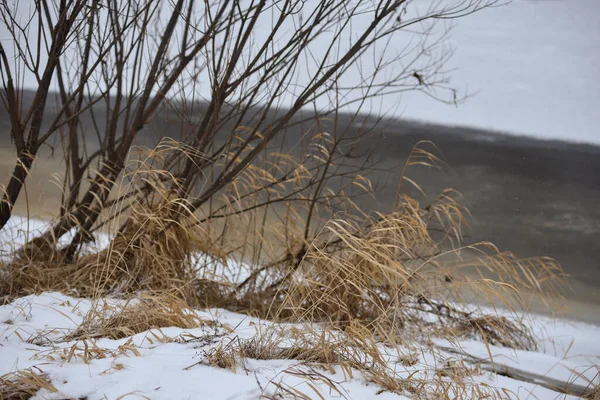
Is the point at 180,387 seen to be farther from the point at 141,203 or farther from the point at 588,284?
the point at 588,284

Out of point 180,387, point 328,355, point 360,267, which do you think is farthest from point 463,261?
point 180,387

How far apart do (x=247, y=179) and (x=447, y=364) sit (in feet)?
3.74

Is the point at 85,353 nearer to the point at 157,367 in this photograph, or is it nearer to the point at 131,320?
the point at 157,367

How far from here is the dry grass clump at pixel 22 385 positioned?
122 centimetres

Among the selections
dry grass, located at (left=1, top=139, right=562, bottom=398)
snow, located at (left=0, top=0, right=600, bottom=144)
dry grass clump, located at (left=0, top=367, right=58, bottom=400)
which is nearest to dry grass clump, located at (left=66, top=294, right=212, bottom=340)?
dry grass, located at (left=1, top=139, right=562, bottom=398)

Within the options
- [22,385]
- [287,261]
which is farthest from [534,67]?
[22,385]

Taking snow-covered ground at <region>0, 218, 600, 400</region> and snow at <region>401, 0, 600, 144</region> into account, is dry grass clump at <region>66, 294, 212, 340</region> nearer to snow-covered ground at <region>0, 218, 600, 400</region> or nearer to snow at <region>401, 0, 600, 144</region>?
snow-covered ground at <region>0, 218, 600, 400</region>

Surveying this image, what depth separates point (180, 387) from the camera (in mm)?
1248

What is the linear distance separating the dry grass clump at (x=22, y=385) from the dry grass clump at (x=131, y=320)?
286 millimetres

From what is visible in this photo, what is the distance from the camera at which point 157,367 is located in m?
Answer: 1.34

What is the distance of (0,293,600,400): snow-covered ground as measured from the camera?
1245 mm

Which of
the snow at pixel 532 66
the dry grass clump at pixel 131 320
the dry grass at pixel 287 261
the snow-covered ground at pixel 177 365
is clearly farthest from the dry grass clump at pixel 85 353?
the snow at pixel 532 66

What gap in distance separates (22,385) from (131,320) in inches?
17.0

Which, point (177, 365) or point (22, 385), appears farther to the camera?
point (177, 365)
